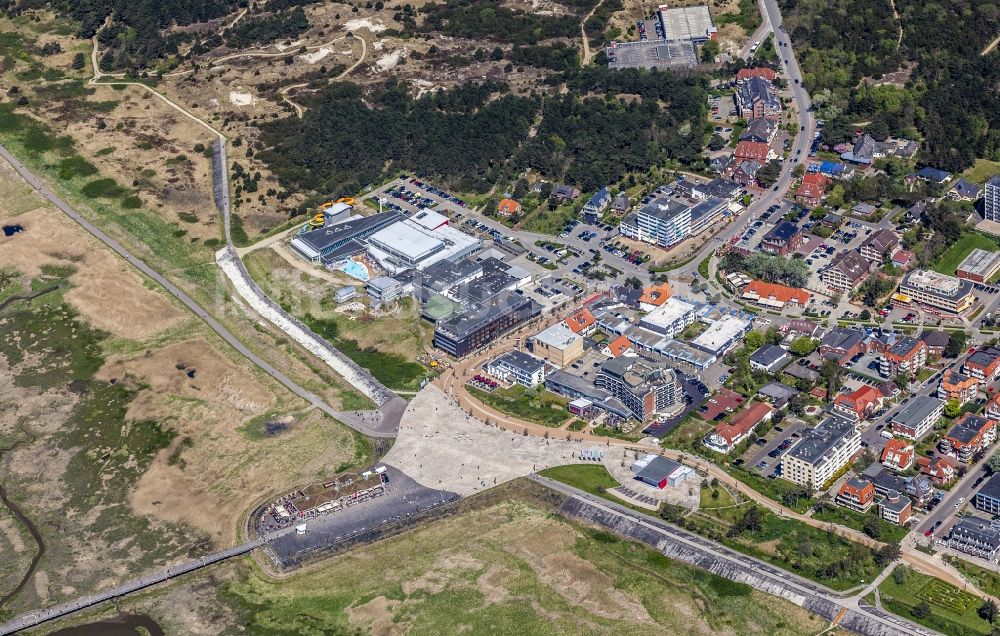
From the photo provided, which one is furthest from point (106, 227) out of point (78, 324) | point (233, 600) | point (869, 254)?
point (869, 254)

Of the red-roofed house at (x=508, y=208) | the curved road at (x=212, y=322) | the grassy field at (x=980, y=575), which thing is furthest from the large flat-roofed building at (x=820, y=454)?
the red-roofed house at (x=508, y=208)

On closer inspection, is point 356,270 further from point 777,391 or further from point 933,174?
point 933,174

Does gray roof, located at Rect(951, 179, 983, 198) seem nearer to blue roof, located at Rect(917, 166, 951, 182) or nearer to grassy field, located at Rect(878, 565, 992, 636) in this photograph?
blue roof, located at Rect(917, 166, 951, 182)

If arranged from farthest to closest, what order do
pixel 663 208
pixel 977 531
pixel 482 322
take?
pixel 663 208 < pixel 482 322 < pixel 977 531

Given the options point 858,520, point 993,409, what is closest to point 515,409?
point 858,520

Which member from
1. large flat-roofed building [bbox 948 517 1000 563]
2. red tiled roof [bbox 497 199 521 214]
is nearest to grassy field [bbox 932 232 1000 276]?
large flat-roofed building [bbox 948 517 1000 563]

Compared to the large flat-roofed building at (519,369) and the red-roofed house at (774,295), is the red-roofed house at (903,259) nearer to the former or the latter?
the red-roofed house at (774,295)
